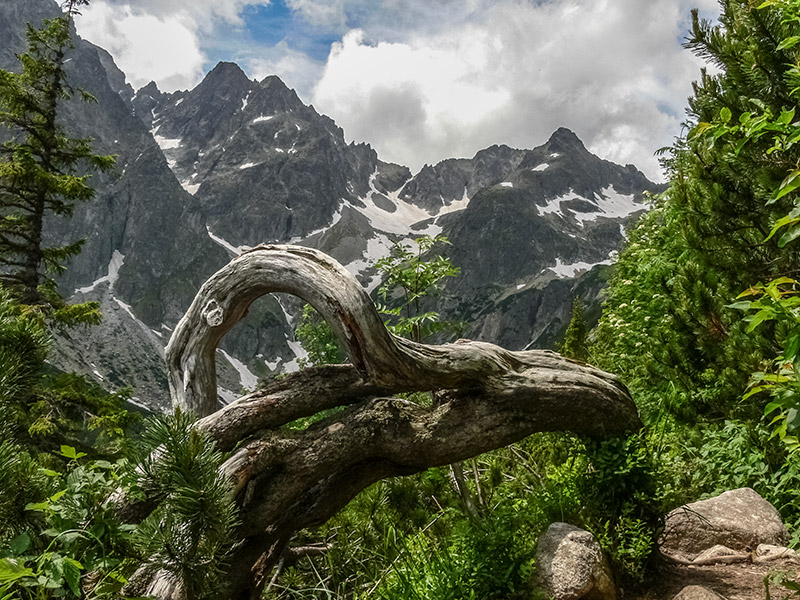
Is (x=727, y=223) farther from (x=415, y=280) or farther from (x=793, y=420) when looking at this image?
(x=793, y=420)

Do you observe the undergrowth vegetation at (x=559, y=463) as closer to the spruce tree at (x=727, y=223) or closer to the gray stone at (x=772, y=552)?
the spruce tree at (x=727, y=223)

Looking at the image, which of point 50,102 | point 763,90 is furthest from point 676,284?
point 50,102

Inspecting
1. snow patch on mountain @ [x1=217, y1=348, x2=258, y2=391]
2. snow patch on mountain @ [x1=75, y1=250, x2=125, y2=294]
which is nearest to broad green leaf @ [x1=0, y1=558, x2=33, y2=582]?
snow patch on mountain @ [x1=217, y1=348, x2=258, y2=391]

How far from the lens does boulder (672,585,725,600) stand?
3.80 meters

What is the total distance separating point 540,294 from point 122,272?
161 meters

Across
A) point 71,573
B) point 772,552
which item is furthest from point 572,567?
point 71,573

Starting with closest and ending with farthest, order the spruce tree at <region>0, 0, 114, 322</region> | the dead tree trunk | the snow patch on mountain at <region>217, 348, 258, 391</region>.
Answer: the dead tree trunk, the spruce tree at <region>0, 0, 114, 322</region>, the snow patch on mountain at <region>217, 348, 258, 391</region>

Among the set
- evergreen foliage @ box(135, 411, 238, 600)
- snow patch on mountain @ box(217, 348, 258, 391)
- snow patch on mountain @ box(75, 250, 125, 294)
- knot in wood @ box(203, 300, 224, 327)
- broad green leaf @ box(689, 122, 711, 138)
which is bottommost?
evergreen foliage @ box(135, 411, 238, 600)

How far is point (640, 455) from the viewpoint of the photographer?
4.54m

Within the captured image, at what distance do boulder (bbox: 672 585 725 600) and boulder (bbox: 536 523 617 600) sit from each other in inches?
19.0

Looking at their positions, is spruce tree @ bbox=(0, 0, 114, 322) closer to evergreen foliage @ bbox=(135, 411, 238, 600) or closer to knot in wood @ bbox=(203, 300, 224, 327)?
knot in wood @ bbox=(203, 300, 224, 327)

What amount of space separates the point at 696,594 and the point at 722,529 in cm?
167

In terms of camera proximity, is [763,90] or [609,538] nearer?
[609,538]

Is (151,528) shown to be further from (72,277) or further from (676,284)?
(72,277)
